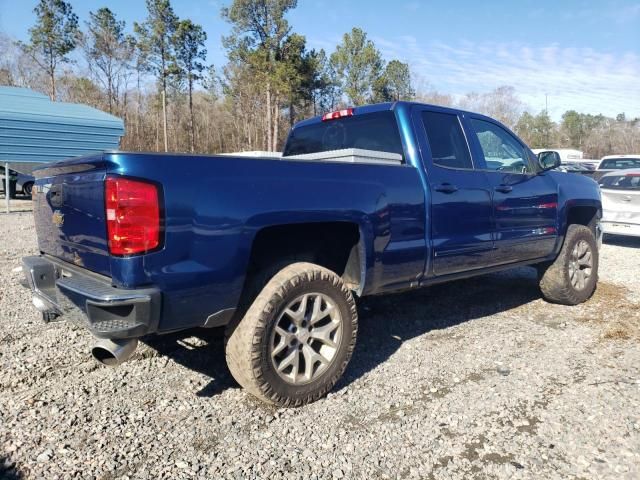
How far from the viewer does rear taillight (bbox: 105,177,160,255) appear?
2.35m

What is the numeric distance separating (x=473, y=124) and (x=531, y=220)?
1.10m

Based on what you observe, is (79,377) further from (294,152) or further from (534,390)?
(534,390)

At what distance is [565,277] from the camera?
17.0ft

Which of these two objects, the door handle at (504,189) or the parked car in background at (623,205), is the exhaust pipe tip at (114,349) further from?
the parked car in background at (623,205)

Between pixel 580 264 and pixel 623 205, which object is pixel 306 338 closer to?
pixel 580 264

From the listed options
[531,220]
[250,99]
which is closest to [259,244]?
[531,220]

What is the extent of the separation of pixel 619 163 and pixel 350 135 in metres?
15.3

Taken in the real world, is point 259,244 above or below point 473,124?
below

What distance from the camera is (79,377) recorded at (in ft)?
10.9

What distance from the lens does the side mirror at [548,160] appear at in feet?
15.5

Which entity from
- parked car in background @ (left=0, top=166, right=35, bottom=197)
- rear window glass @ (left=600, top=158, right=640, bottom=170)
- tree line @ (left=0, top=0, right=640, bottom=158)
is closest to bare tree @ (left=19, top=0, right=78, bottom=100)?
tree line @ (left=0, top=0, right=640, bottom=158)

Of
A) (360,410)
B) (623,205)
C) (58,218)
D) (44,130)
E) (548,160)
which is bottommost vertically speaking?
(360,410)

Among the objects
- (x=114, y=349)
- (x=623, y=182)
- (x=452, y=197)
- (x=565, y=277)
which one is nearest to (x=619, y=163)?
(x=623, y=182)

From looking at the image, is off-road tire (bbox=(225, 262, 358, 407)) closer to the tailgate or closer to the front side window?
the tailgate
